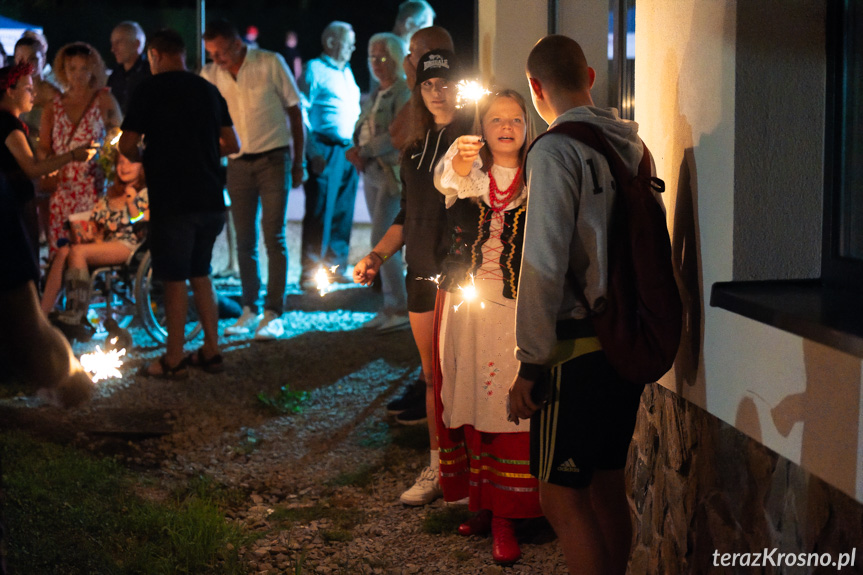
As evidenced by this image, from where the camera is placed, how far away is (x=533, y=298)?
249 centimetres

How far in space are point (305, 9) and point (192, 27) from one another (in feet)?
6.89

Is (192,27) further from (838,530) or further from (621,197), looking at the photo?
(838,530)

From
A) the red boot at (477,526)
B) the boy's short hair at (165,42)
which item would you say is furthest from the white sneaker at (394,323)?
the red boot at (477,526)

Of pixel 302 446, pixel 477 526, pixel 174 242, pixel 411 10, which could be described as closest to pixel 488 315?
pixel 477 526

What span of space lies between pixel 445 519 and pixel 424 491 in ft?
0.87

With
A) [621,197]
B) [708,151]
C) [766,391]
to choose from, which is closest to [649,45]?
[708,151]

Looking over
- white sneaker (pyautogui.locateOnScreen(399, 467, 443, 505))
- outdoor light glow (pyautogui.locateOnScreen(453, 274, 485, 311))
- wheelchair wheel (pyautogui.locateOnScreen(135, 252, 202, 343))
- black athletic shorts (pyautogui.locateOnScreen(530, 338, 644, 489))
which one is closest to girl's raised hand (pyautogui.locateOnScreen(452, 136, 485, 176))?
outdoor light glow (pyautogui.locateOnScreen(453, 274, 485, 311))

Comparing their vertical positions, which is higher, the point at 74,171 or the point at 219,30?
the point at 219,30

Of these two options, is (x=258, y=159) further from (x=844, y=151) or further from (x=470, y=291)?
(x=844, y=151)

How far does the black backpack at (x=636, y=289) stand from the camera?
2506 mm

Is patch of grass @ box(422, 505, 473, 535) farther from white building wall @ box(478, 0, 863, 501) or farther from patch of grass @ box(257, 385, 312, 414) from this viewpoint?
patch of grass @ box(257, 385, 312, 414)

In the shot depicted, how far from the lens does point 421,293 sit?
4.20 m

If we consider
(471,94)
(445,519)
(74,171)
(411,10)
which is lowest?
(445,519)

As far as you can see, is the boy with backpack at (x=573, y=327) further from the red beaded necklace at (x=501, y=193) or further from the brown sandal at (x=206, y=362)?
the brown sandal at (x=206, y=362)
